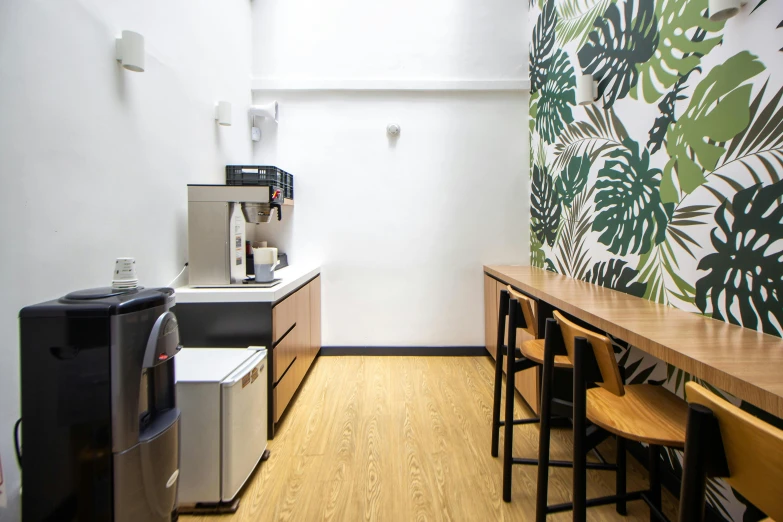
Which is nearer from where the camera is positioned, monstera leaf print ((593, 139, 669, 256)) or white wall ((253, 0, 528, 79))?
monstera leaf print ((593, 139, 669, 256))

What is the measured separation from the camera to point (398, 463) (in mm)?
2033

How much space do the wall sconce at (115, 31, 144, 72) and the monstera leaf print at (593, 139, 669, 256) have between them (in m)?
2.53

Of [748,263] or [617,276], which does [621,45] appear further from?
[748,263]

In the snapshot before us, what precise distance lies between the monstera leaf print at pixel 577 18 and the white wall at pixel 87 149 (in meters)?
2.63

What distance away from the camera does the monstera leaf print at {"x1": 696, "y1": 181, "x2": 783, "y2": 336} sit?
1.34 meters

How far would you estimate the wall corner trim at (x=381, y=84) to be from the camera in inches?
146

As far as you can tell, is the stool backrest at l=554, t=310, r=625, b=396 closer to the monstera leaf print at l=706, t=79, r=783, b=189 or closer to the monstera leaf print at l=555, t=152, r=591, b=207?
the monstera leaf print at l=706, t=79, r=783, b=189

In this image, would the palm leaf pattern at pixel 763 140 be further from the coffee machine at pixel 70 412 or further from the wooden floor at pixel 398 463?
the coffee machine at pixel 70 412

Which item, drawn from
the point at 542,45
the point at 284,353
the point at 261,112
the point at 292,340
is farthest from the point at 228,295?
the point at 542,45

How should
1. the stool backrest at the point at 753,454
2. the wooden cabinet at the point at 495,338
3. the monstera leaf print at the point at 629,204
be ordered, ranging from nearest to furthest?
the stool backrest at the point at 753,454 < the monstera leaf print at the point at 629,204 < the wooden cabinet at the point at 495,338

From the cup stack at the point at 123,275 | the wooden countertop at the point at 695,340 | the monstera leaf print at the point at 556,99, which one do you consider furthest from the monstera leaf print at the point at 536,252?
the cup stack at the point at 123,275

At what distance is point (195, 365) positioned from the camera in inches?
69.9

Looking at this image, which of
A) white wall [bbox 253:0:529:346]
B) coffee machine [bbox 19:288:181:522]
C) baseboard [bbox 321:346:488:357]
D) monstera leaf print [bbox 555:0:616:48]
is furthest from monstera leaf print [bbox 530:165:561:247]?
coffee machine [bbox 19:288:181:522]

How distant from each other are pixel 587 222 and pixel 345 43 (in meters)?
2.77
